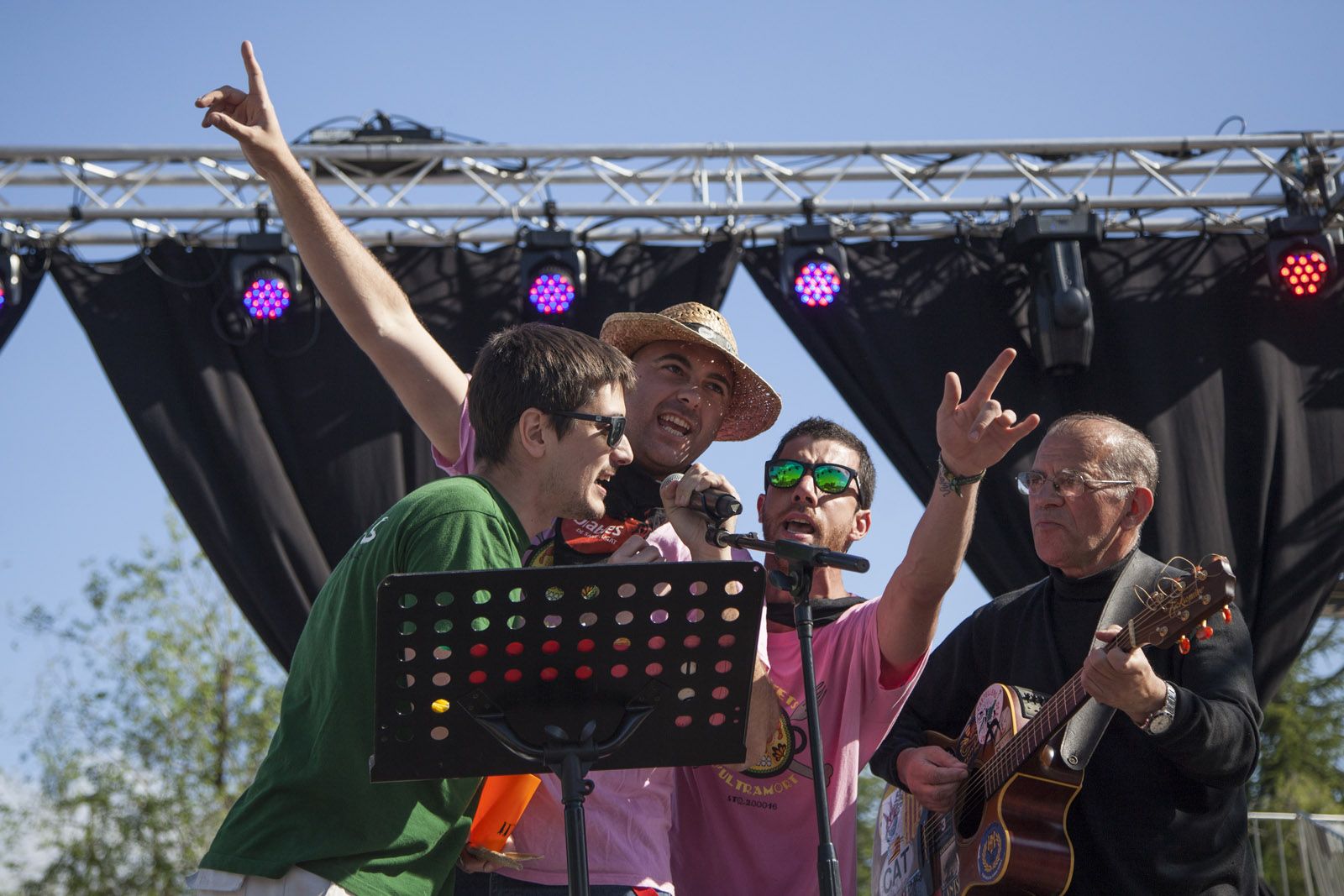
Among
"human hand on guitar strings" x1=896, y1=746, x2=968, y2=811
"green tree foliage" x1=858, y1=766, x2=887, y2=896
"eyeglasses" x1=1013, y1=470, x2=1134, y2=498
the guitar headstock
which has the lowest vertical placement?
"green tree foliage" x1=858, y1=766, x2=887, y2=896

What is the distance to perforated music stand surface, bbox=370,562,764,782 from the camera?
6.86 feet

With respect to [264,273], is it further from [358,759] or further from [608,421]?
[358,759]

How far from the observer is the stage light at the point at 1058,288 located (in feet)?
21.0

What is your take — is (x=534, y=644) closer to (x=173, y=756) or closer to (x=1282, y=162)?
(x=1282, y=162)

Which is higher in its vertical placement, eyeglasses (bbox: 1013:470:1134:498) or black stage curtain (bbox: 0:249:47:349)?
black stage curtain (bbox: 0:249:47:349)

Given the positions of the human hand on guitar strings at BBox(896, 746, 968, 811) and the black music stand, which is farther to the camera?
the human hand on guitar strings at BBox(896, 746, 968, 811)

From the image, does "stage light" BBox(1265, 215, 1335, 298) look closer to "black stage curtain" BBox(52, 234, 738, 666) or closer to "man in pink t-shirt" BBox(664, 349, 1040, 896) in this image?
"black stage curtain" BBox(52, 234, 738, 666)

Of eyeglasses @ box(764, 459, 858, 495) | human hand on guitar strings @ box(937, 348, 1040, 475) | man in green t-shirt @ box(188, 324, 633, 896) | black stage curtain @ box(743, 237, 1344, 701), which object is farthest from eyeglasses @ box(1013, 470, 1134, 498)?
black stage curtain @ box(743, 237, 1344, 701)

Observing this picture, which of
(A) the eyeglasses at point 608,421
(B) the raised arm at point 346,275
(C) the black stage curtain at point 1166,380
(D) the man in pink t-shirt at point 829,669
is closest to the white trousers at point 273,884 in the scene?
(A) the eyeglasses at point 608,421

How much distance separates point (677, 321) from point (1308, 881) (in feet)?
14.9

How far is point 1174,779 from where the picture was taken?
134 inches

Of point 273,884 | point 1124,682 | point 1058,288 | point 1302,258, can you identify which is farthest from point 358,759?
point 1302,258

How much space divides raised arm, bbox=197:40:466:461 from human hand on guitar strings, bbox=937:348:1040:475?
1216 mm

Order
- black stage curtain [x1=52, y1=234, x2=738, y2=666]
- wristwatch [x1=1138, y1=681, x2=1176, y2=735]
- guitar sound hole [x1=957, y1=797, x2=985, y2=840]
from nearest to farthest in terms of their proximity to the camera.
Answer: wristwatch [x1=1138, y1=681, x2=1176, y2=735]
guitar sound hole [x1=957, y1=797, x2=985, y2=840]
black stage curtain [x1=52, y1=234, x2=738, y2=666]
